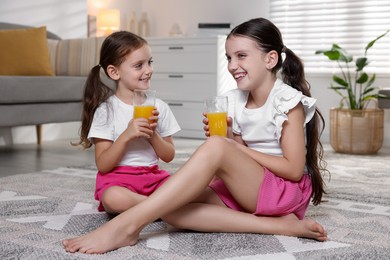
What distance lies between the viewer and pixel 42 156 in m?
3.81

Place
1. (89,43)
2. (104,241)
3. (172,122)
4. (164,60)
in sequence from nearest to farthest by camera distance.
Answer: (104,241), (172,122), (89,43), (164,60)

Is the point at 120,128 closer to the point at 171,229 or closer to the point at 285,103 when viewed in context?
the point at 171,229

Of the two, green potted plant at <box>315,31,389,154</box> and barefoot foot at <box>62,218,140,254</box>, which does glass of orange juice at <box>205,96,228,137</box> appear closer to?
barefoot foot at <box>62,218,140,254</box>

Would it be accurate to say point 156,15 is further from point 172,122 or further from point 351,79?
point 172,122

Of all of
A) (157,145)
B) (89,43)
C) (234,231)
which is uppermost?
(89,43)

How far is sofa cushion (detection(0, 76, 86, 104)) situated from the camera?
11.3 ft

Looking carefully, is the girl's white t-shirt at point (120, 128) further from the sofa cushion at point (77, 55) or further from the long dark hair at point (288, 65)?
the sofa cushion at point (77, 55)

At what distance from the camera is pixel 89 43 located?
4340 mm

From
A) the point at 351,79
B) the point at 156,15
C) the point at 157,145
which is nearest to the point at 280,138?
the point at 157,145

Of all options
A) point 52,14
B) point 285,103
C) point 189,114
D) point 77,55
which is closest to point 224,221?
point 285,103

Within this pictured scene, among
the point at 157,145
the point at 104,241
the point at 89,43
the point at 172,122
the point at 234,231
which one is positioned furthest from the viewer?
the point at 89,43

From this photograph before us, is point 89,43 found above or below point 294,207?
above

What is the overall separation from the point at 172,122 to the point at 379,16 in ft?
11.0

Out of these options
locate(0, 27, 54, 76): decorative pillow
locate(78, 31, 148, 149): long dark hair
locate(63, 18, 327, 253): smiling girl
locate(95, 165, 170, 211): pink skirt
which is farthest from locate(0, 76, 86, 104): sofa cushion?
locate(63, 18, 327, 253): smiling girl
